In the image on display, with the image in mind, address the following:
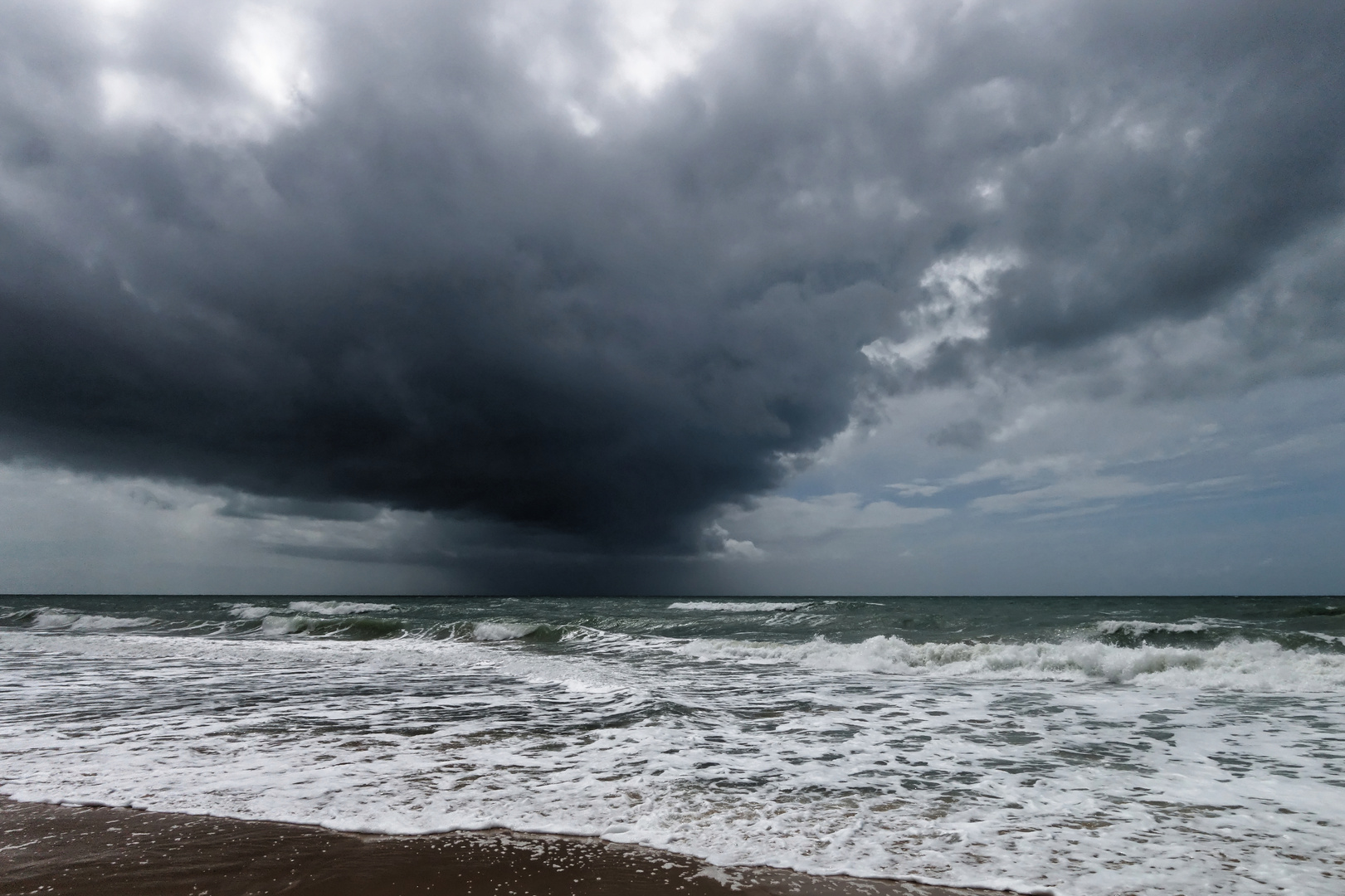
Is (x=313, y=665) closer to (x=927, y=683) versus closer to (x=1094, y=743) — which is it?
(x=927, y=683)

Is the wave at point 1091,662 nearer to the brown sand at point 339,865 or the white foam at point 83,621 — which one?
the brown sand at point 339,865

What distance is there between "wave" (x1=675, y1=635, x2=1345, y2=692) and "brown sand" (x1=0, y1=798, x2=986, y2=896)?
11850 mm

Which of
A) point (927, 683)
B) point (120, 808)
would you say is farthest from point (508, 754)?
point (927, 683)

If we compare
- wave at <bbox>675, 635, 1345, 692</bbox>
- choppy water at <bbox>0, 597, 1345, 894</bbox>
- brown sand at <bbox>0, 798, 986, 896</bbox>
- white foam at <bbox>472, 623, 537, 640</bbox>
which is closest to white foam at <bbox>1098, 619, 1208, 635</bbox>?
wave at <bbox>675, 635, 1345, 692</bbox>

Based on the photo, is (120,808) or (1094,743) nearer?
(120,808)

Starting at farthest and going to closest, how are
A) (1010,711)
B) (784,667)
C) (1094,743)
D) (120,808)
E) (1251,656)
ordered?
(784,667) → (1251,656) → (1010,711) → (1094,743) → (120,808)

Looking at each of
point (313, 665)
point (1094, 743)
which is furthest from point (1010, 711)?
point (313, 665)

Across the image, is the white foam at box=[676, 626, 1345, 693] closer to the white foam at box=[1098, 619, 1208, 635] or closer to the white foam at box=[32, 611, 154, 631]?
the white foam at box=[1098, 619, 1208, 635]

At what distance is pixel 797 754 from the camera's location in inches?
277

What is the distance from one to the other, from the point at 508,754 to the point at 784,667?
984 cm

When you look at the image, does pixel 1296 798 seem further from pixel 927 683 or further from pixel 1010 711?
pixel 927 683

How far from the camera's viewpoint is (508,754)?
22.5ft

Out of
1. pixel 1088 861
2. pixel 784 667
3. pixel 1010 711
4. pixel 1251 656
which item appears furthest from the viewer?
pixel 784 667

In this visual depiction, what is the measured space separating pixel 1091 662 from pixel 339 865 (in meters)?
14.6
